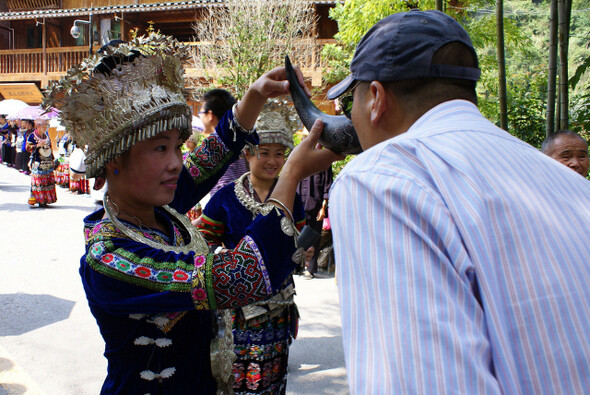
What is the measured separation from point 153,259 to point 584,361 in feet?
3.79

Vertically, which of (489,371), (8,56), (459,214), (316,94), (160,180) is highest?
(8,56)

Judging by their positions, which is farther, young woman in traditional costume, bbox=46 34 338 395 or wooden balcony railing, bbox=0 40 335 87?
wooden balcony railing, bbox=0 40 335 87

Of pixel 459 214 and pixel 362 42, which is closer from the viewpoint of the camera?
pixel 459 214

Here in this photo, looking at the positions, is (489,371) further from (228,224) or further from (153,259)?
(228,224)

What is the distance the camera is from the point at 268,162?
330cm

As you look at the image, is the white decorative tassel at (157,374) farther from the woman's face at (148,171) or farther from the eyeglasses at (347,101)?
the eyeglasses at (347,101)

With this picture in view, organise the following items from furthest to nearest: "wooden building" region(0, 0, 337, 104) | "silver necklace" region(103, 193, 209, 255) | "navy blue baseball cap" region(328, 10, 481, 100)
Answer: "wooden building" region(0, 0, 337, 104), "silver necklace" region(103, 193, 209, 255), "navy blue baseball cap" region(328, 10, 481, 100)

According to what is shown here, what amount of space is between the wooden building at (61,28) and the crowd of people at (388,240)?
17.8 metres

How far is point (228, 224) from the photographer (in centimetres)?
312

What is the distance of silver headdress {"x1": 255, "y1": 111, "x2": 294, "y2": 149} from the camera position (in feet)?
10.9

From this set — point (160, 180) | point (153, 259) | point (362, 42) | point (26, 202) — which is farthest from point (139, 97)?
point (26, 202)

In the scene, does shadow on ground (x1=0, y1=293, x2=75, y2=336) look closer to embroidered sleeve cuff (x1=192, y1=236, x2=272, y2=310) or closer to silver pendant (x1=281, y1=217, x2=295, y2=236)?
embroidered sleeve cuff (x1=192, y1=236, x2=272, y2=310)

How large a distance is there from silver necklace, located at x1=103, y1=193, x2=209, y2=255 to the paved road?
2.37 meters

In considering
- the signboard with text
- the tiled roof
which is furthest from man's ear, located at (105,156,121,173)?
the signboard with text
